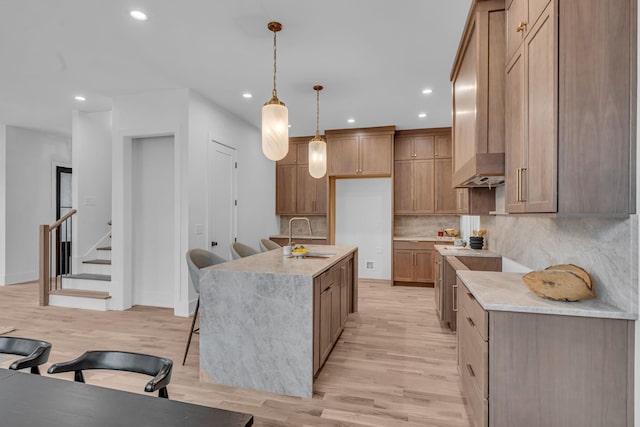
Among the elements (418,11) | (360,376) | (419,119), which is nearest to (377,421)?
(360,376)

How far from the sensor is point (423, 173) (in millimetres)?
6203

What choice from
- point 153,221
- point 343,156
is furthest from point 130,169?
point 343,156

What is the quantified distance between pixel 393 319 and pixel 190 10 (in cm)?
380

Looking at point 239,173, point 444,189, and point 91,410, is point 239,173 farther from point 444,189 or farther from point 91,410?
point 91,410

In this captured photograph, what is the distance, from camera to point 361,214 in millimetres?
6688

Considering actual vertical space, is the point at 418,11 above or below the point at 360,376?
above

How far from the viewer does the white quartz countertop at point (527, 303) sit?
1.49m

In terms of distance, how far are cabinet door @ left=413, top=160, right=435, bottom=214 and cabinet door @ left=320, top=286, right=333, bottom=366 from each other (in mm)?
3847

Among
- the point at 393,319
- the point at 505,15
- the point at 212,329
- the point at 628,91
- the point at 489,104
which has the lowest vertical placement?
the point at 393,319

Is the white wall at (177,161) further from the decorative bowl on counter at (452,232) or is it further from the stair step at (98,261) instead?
the decorative bowl on counter at (452,232)

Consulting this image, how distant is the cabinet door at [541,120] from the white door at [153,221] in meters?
4.18

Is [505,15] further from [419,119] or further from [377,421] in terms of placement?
[419,119]

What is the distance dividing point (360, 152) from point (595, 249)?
4737 mm

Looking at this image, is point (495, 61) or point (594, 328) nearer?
point (594, 328)
